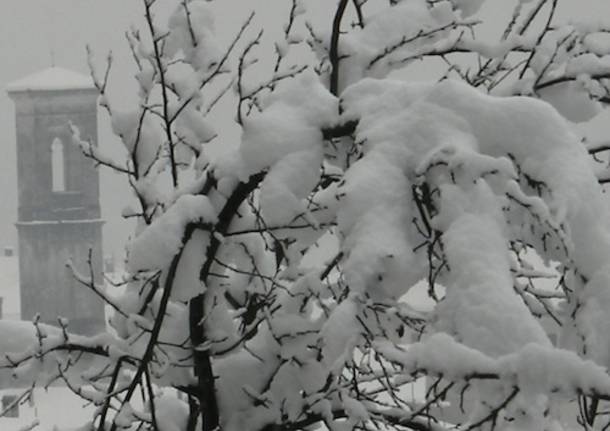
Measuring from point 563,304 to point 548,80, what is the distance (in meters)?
1.42

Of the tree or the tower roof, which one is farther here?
the tower roof

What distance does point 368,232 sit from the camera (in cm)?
268

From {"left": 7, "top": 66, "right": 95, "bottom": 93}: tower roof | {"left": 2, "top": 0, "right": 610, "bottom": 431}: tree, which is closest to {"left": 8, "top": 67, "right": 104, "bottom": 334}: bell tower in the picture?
{"left": 7, "top": 66, "right": 95, "bottom": 93}: tower roof

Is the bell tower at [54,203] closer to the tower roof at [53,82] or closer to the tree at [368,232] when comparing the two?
the tower roof at [53,82]

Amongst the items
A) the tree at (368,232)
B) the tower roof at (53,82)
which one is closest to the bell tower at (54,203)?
the tower roof at (53,82)

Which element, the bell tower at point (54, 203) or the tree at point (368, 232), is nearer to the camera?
the tree at point (368, 232)

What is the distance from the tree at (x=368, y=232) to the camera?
2.51 meters

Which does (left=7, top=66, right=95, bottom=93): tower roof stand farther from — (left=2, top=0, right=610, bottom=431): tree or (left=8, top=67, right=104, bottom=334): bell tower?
(left=2, top=0, right=610, bottom=431): tree

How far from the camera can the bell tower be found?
51.9 m

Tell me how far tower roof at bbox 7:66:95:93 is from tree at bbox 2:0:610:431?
158 feet

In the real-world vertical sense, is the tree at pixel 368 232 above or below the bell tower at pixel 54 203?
above

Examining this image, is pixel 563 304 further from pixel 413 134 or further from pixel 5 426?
pixel 5 426

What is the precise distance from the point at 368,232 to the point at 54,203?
5177 cm

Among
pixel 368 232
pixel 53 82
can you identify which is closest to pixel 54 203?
pixel 53 82
